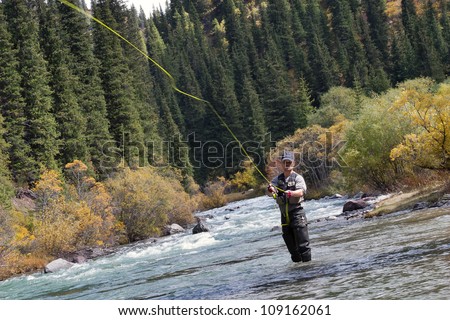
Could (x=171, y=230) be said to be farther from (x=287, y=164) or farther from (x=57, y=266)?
(x=287, y=164)

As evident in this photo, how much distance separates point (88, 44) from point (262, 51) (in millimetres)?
82889

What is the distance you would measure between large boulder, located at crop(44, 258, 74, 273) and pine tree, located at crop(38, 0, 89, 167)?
2095 centimetres

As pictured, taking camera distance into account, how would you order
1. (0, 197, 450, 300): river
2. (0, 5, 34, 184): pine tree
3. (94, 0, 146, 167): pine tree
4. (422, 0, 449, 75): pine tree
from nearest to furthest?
(0, 197, 450, 300): river, (0, 5, 34, 184): pine tree, (94, 0, 146, 167): pine tree, (422, 0, 449, 75): pine tree

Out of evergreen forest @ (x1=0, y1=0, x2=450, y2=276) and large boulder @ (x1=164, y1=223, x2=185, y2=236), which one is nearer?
evergreen forest @ (x1=0, y1=0, x2=450, y2=276)

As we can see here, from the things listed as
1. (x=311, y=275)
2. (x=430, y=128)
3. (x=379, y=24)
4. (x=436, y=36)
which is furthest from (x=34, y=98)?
(x=379, y=24)

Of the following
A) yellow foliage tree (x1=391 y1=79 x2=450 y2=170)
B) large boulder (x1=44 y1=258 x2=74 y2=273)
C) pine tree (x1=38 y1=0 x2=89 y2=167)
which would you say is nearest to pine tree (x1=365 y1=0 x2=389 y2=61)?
pine tree (x1=38 y1=0 x2=89 y2=167)

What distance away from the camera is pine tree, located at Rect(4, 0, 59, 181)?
136 ft

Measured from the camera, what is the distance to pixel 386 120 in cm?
3481

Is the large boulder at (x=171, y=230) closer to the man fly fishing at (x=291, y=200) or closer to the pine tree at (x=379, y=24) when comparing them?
the man fly fishing at (x=291, y=200)

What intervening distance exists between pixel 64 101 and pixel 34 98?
16.8ft

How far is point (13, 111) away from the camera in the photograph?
135 feet

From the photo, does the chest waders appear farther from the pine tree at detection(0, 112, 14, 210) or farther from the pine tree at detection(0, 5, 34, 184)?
the pine tree at detection(0, 5, 34, 184)

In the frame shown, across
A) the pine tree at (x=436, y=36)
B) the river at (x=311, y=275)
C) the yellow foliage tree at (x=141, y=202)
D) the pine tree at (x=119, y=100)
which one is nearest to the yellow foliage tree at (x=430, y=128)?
the river at (x=311, y=275)

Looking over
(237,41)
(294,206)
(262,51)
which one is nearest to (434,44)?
(262,51)
